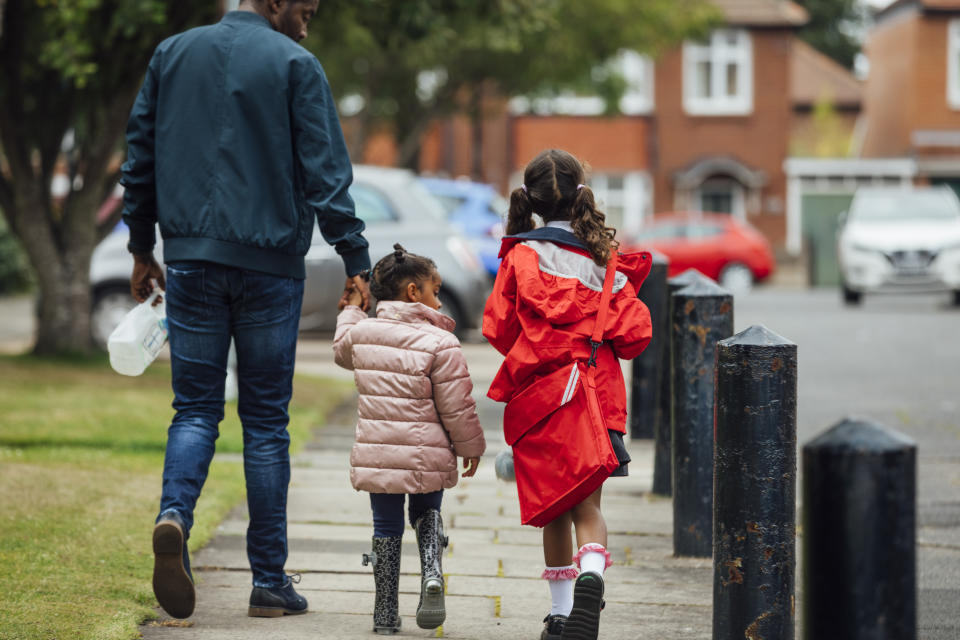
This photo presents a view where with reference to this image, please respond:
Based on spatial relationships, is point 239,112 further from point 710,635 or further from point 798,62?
point 798,62

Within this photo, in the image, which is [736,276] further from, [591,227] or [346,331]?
[346,331]

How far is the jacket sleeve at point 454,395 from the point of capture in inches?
161

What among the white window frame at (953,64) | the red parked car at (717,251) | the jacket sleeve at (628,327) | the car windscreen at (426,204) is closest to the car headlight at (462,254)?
the car windscreen at (426,204)

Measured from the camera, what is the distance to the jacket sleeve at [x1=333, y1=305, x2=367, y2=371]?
13.7 ft

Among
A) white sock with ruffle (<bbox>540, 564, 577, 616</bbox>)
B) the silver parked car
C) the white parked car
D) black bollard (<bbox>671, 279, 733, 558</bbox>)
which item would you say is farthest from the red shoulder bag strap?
the white parked car

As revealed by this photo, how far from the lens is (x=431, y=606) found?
4.01 metres

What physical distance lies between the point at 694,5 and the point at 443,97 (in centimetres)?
A: 513

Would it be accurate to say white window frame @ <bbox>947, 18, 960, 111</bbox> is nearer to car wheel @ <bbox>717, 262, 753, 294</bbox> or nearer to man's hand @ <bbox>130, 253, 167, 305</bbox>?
car wheel @ <bbox>717, 262, 753, 294</bbox>

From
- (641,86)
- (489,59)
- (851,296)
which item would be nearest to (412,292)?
(851,296)

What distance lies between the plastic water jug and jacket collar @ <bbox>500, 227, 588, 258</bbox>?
117 centimetres

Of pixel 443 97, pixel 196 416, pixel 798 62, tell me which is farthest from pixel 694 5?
pixel 798 62

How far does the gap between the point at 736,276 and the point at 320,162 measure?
24870mm

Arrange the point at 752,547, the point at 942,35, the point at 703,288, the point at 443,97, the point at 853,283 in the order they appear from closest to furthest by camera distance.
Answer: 1. the point at 752,547
2. the point at 703,288
3. the point at 853,283
4. the point at 443,97
5. the point at 942,35

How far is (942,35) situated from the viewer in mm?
40375
